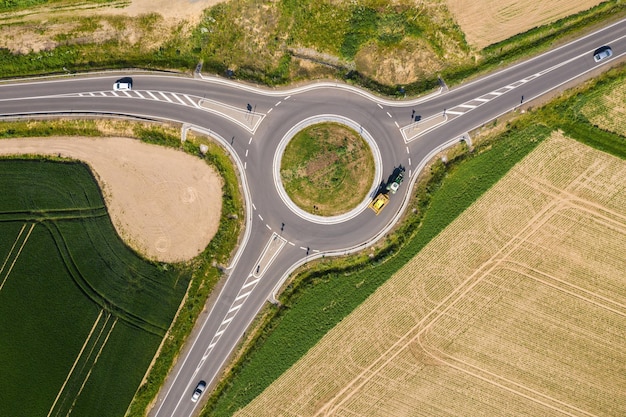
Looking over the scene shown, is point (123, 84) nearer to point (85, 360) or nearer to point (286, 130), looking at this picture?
point (286, 130)

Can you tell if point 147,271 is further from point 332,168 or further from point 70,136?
point 332,168

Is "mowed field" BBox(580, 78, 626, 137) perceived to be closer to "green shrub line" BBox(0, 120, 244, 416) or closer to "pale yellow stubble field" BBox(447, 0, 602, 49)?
"pale yellow stubble field" BBox(447, 0, 602, 49)

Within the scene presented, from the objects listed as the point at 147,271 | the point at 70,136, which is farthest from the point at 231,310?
the point at 70,136

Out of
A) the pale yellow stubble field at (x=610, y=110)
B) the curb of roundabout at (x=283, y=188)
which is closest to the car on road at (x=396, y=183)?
the curb of roundabout at (x=283, y=188)

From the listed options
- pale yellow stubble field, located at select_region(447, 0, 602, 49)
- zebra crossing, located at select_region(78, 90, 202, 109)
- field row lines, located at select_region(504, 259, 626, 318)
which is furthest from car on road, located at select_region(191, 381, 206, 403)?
pale yellow stubble field, located at select_region(447, 0, 602, 49)

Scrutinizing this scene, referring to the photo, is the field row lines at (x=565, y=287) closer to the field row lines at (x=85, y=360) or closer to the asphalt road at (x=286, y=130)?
the asphalt road at (x=286, y=130)
